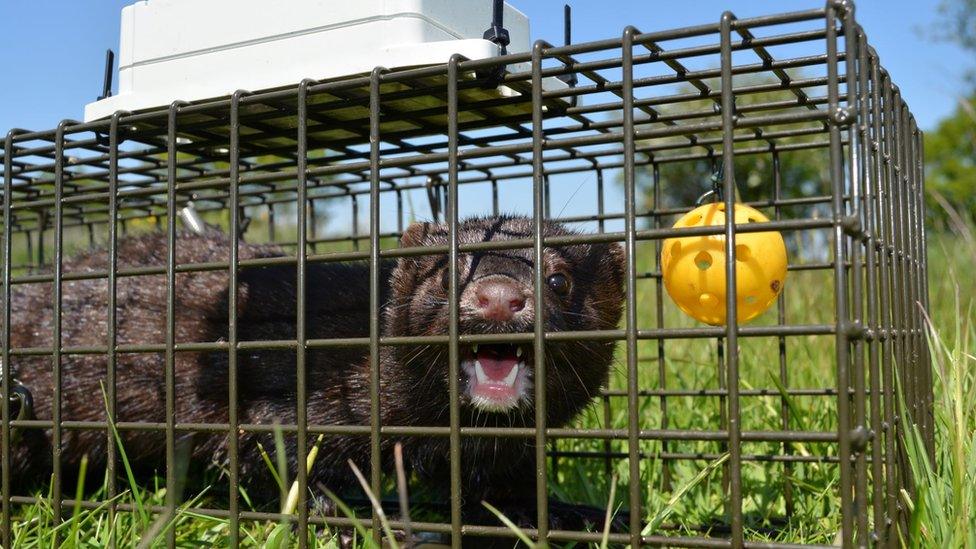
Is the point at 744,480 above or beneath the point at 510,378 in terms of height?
beneath

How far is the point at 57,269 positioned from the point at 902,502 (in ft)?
8.64

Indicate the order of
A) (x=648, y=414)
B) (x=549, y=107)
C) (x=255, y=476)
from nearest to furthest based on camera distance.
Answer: (x=549, y=107) → (x=255, y=476) → (x=648, y=414)

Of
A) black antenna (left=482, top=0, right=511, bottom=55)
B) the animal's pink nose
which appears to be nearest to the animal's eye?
the animal's pink nose

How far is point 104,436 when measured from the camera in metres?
3.80

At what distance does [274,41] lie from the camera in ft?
9.00

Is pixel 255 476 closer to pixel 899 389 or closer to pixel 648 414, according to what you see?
pixel 648 414

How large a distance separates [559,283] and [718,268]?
95cm

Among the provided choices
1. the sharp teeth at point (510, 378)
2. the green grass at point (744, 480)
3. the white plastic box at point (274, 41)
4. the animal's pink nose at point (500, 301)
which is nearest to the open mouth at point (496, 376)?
the sharp teeth at point (510, 378)

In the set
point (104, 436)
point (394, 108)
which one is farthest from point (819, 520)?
point (104, 436)

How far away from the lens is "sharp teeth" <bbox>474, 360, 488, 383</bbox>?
271cm

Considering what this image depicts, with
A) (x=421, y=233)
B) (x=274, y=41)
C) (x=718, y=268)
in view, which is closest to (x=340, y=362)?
(x=421, y=233)

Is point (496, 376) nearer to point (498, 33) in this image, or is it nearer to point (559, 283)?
point (559, 283)

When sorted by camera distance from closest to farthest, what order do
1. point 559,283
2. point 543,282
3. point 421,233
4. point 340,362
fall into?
1. point 543,282
2. point 559,283
3. point 340,362
4. point 421,233

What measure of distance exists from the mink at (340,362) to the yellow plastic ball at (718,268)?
1.70 feet
